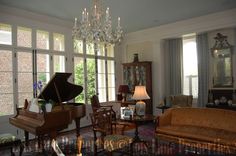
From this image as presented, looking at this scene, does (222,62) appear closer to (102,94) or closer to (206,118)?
(206,118)

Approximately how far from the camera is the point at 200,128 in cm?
436

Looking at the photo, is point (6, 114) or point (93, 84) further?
point (93, 84)

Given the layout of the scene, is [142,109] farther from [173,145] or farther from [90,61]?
[90,61]

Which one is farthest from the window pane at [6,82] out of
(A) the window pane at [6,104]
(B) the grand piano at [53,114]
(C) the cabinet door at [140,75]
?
(C) the cabinet door at [140,75]

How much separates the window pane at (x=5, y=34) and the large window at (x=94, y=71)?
1943 millimetres

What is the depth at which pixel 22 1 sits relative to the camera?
4.86 meters

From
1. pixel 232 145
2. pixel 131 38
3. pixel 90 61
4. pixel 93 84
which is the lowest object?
pixel 232 145

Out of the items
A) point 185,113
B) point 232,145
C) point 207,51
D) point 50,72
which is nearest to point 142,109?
point 185,113

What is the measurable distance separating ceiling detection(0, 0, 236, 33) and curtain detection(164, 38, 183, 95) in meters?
Answer: 1.17

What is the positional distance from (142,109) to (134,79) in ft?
11.3

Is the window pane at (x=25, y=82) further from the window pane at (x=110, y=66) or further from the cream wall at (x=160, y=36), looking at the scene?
the cream wall at (x=160, y=36)

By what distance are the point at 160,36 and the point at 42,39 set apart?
3.94m

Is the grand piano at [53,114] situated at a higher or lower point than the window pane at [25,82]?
lower

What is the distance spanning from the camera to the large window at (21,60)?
524cm
